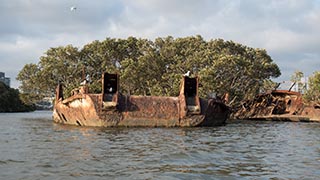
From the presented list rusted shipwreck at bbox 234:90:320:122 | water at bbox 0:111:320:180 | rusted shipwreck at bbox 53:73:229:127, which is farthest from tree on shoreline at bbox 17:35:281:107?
water at bbox 0:111:320:180

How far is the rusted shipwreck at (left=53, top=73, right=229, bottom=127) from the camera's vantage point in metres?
19.0

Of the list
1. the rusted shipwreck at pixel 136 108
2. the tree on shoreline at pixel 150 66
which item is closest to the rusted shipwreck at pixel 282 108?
the tree on shoreline at pixel 150 66

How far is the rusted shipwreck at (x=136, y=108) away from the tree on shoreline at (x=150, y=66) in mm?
16723

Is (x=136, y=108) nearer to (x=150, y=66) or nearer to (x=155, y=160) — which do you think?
(x=155, y=160)

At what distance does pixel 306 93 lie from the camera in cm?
4097

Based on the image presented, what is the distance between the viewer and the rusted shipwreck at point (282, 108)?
32.5 metres

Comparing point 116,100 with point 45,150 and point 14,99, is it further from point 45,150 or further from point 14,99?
point 14,99

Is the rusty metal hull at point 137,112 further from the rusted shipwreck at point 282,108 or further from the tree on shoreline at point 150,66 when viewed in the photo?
the tree on shoreline at point 150,66

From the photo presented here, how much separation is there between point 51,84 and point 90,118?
82.0ft

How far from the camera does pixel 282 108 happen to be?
3512cm

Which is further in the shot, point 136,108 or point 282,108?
point 282,108

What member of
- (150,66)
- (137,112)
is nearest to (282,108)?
(150,66)

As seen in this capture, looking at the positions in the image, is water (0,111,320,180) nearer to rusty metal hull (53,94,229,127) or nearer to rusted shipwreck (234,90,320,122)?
rusty metal hull (53,94,229,127)

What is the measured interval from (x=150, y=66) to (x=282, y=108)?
14.2 meters
